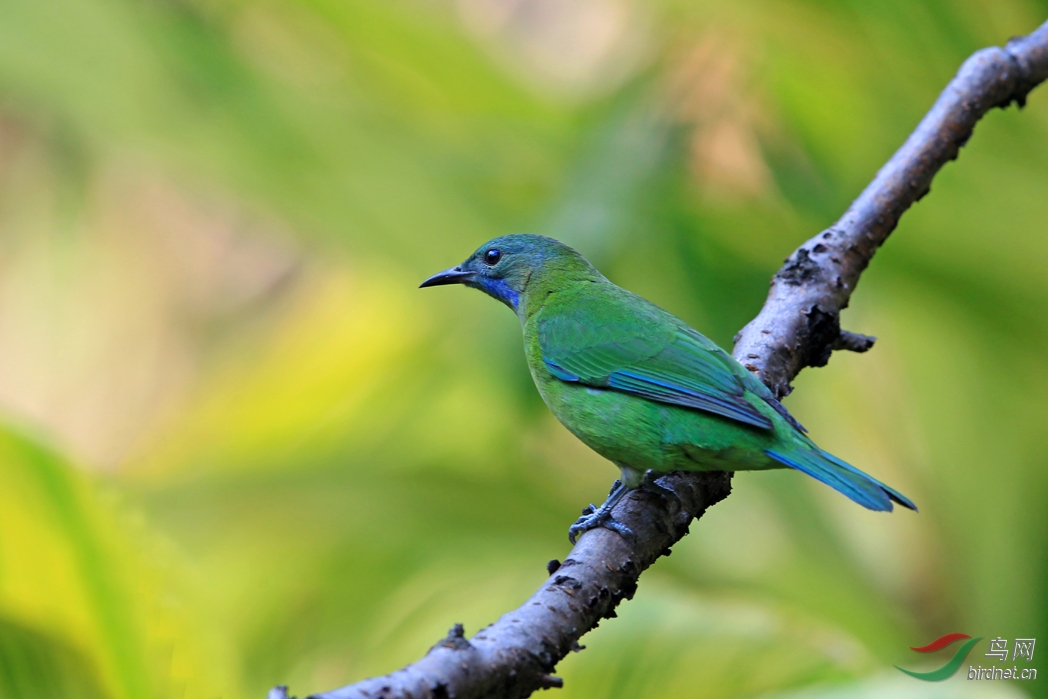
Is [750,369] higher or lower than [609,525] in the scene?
higher

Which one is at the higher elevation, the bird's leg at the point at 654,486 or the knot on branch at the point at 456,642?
the bird's leg at the point at 654,486

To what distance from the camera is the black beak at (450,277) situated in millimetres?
3859

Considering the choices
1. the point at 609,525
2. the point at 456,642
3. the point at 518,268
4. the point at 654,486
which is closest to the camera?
the point at 456,642

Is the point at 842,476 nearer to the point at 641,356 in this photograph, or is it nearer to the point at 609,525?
the point at 609,525

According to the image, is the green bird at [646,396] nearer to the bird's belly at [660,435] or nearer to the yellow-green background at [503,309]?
the bird's belly at [660,435]

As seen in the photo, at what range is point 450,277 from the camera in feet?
12.8

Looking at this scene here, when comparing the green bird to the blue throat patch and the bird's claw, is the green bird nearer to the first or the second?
the bird's claw

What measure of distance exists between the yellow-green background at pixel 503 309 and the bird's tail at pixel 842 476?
3.14 ft

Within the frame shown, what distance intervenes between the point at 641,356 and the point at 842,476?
795 mm

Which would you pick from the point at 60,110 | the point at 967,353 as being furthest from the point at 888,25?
the point at 60,110

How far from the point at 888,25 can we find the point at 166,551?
3.81m

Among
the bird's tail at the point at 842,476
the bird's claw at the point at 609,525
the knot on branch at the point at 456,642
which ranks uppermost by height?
the bird's tail at the point at 842,476

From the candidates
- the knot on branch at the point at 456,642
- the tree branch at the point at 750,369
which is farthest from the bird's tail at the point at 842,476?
the knot on branch at the point at 456,642

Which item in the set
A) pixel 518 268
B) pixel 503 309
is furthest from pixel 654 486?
pixel 503 309
